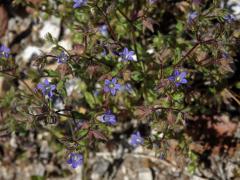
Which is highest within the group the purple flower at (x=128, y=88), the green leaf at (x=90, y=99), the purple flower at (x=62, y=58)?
the purple flower at (x=62, y=58)

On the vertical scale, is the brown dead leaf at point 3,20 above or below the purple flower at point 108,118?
above

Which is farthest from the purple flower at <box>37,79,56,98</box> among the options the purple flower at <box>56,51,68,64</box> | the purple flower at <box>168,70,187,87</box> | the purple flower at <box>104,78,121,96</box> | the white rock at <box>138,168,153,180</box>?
the white rock at <box>138,168,153,180</box>

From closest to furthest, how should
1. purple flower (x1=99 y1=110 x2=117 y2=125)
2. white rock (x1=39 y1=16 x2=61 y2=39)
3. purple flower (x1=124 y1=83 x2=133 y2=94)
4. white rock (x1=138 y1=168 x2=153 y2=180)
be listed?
purple flower (x1=99 y1=110 x2=117 y2=125)
purple flower (x1=124 y1=83 x2=133 y2=94)
white rock (x1=138 y1=168 x2=153 y2=180)
white rock (x1=39 y1=16 x2=61 y2=39)

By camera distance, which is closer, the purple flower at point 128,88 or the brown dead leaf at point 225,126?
the purple flower at point 128,88

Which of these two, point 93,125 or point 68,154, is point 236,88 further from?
point 68,154

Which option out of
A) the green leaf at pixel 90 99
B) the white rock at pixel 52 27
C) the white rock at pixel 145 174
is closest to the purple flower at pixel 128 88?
the green leaf at pixel 90 99

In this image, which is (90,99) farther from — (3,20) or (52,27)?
(3,20)

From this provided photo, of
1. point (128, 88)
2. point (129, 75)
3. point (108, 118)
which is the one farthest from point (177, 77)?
point (128, 88)

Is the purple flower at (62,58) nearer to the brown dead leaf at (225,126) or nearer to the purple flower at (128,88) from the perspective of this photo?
the purple flower at (128,88)

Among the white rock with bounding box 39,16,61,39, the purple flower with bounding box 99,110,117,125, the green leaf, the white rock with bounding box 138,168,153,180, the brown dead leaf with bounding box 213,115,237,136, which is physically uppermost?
the white rock with bounding box 39,16,61,39

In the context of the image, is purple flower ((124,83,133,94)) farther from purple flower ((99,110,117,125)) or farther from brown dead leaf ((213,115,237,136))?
brown dead leaf ((213,115,237,136))

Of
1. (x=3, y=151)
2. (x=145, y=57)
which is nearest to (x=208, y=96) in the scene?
(x=145, y=57)
